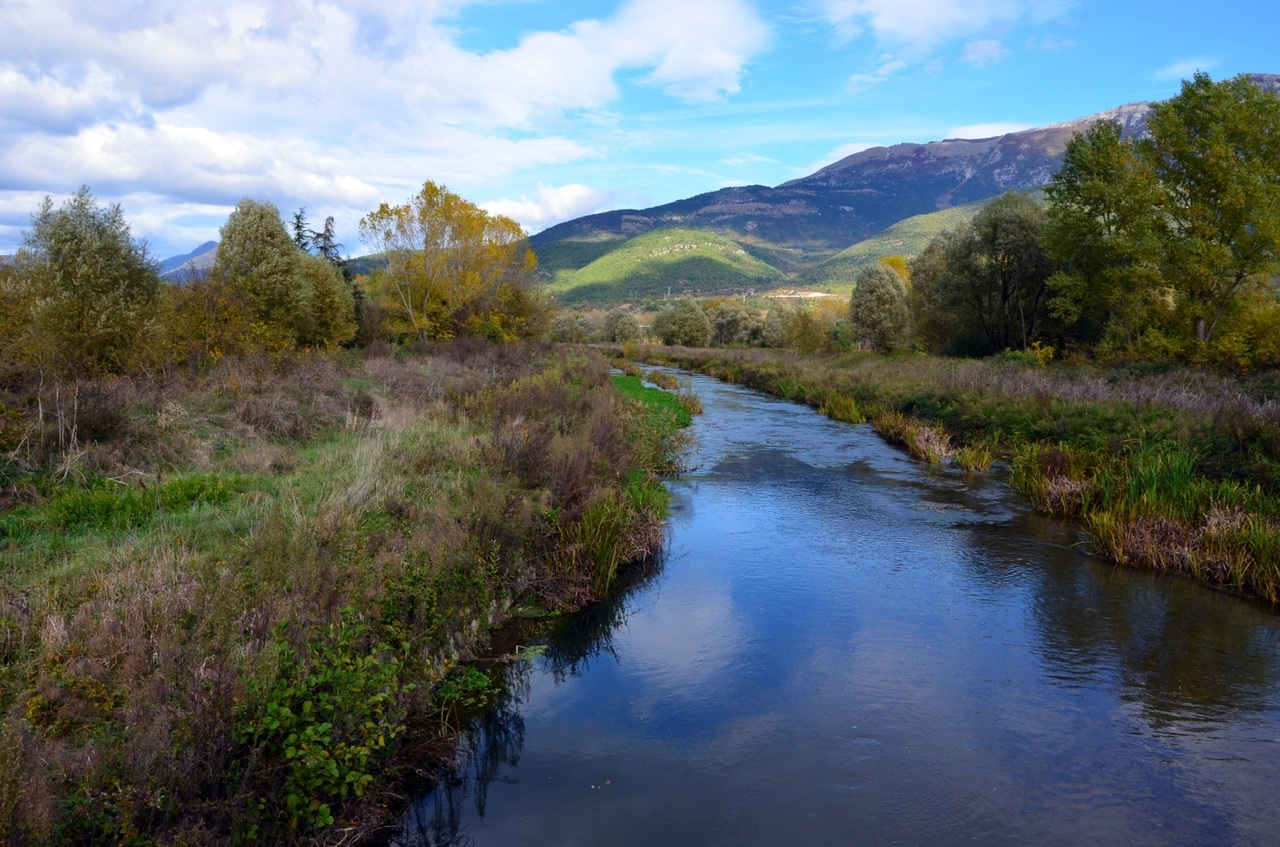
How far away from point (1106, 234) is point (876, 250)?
11406cm

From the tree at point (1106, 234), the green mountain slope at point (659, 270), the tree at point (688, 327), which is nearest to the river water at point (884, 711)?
the tree at point (1106, 234)

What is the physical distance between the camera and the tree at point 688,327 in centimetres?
8088

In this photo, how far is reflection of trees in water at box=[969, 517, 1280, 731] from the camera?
22.6 feet

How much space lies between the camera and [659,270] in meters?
156

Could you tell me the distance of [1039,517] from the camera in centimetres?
1312

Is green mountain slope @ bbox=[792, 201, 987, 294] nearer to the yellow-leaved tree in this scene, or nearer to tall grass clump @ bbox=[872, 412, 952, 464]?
the yellow-leaved tree

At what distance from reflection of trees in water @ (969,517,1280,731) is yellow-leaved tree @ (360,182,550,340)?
34945 mm

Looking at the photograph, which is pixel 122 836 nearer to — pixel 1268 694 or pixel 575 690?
pixel 575 690

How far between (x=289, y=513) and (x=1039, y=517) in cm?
1242

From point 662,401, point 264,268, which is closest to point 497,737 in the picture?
point 662,401

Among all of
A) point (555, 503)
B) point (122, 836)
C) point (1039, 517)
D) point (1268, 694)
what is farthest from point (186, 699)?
point (1039, 517)

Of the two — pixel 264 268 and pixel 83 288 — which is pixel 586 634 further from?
pixel 264 268

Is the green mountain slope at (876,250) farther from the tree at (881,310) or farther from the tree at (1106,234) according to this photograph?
the tree at (1106,234)

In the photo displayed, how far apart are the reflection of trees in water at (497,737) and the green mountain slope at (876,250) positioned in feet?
382
